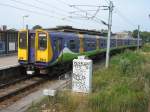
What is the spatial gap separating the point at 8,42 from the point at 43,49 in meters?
13.4

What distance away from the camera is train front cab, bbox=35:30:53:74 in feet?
58.8

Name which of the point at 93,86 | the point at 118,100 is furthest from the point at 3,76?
the point at 118,100

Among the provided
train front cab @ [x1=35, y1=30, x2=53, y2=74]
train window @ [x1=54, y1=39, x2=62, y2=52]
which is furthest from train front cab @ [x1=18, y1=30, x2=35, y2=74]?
train window @ [x1=54, y1=39, x2=62, y2=52]

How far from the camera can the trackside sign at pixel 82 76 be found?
11.8 m

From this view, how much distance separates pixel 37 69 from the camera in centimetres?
1894

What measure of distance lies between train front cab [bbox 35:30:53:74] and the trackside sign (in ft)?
19.5

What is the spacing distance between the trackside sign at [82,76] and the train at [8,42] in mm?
18261

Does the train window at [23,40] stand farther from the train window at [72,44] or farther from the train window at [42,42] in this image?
the train window at [72,44]

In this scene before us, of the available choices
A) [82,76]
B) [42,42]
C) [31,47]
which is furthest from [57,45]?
[82,76]

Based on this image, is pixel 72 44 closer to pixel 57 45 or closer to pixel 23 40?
pixel 57 45

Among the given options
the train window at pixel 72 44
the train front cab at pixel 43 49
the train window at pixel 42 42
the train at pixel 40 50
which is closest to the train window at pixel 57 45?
the train at pixel 40 50

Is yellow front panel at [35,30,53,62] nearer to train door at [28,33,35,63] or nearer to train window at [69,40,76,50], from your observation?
train door at [28,33,35,63]

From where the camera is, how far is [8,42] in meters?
30.6

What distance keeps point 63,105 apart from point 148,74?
25.1ft
